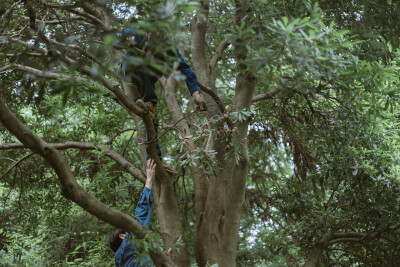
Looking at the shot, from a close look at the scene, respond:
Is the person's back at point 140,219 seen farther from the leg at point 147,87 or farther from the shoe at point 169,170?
the leg at point 147,87

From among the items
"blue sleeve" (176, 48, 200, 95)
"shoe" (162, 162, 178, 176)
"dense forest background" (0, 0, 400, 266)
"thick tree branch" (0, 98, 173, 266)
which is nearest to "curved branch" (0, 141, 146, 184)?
"dense forest background" (0, 0, 400, 266)

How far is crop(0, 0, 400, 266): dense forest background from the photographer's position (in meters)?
2.90

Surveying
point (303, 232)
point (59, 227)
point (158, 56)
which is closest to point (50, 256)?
point (59, 227)

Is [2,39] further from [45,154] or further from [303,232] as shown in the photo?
[303,232]

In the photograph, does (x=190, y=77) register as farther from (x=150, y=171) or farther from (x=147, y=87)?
(x=150, y=171)

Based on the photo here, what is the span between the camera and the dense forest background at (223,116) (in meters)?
2.90

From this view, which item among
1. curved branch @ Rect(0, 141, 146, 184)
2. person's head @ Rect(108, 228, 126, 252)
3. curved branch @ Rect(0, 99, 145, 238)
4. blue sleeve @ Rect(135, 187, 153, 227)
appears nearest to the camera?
curved branch @ Rect(0, 99, 145, 238)

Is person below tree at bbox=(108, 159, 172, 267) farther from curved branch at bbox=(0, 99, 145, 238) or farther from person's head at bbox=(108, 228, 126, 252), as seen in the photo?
curved branch at bbox=(0, 99, 145, 238)

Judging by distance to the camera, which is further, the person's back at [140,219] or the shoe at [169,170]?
the shoe at [169,170]

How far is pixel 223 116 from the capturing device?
157 inches

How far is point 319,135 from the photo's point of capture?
5.27m

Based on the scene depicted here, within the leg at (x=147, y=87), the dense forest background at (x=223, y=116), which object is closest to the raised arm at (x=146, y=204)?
the dense forest background at (x=223, y=116)

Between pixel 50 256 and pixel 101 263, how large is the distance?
200cm

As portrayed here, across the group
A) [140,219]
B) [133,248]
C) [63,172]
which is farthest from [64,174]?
[133,248]
